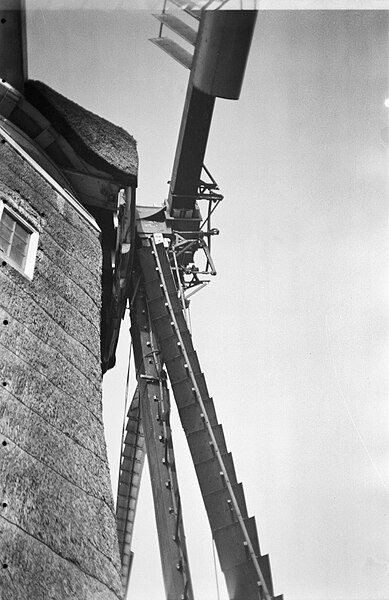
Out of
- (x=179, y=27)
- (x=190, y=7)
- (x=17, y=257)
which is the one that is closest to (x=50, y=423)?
(x=17, y=257)

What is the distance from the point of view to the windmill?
6.26m

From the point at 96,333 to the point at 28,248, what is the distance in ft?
3.01

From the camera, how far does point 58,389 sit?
13.4 ft

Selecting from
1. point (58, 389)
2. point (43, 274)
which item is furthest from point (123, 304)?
point (58, 389)

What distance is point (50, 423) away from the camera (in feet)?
12.5

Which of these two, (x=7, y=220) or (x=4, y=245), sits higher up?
(x=7, y=220)

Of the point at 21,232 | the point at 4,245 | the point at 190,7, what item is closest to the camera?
the point at 4,245

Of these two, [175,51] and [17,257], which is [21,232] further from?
[175,51]

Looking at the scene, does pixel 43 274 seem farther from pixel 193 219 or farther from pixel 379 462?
pixel 193 219

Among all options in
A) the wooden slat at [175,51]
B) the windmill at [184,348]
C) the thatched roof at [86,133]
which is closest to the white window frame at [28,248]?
the thatched roof at [86,133]

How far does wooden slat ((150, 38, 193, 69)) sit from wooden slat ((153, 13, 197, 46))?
340 mm

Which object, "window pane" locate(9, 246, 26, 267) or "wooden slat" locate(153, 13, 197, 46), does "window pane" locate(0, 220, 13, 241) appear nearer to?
"window pane" locate(9, 246, 26, 267)

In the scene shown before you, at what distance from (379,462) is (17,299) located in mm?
3066

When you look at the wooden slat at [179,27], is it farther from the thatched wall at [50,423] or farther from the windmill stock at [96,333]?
the thatched wall at [50,423]
